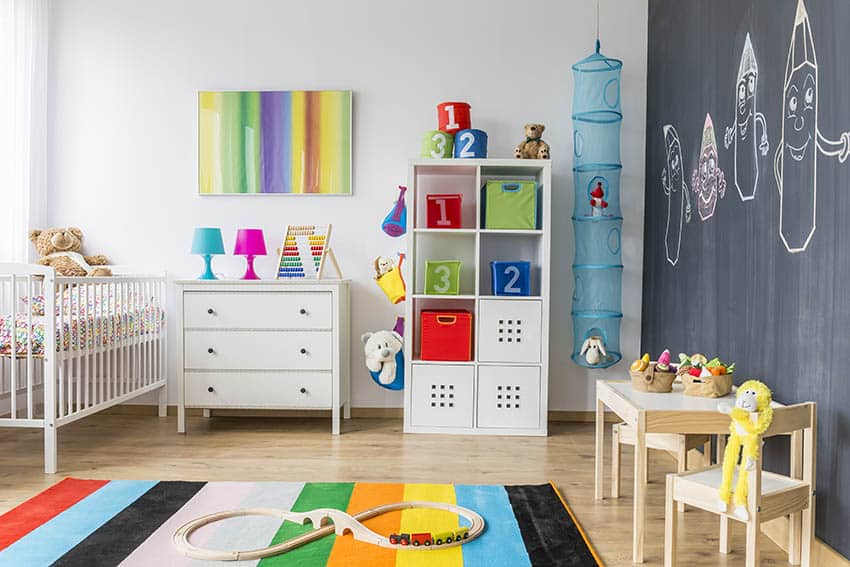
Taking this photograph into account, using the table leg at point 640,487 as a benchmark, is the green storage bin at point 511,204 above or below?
above

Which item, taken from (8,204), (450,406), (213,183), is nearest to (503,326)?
(450,406)

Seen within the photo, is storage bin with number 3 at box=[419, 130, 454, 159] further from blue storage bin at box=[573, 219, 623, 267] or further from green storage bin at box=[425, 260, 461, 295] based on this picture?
blue storage bin at box=[573, 219, 623, 267]

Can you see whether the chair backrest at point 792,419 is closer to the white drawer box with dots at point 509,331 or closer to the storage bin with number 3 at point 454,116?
the white drawer box with dots at point 509,331

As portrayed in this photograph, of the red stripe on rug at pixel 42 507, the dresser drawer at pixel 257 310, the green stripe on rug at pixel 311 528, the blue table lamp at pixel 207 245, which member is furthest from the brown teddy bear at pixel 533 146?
the red stripe on rug at pixel 42 507

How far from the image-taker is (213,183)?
3814 millimetres

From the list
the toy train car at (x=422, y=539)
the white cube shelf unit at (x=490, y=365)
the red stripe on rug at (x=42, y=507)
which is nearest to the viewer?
the toy train car at (x=422, y=539)

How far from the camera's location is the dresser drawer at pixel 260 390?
11.3 ft

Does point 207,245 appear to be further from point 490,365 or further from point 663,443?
point 663,443

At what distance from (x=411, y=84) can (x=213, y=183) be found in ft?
3.95

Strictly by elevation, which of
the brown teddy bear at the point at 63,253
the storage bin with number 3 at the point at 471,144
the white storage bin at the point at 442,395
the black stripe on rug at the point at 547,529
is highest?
the storage bin with number 3 at the point at 471,144

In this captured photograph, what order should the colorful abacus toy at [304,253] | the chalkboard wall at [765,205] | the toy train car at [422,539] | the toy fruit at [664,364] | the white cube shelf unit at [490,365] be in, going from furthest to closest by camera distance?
the colorful abacus toy at [304,253]
the white cube shelf unit at [490,365]
the toy fruit at [664,364]
the toy train car at [422,539]
the chalkboard wall at [765,205]

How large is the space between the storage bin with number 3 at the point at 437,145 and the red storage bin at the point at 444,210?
0.20m

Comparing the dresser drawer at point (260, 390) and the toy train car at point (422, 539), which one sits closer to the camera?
the toy train car at point (422, 539)

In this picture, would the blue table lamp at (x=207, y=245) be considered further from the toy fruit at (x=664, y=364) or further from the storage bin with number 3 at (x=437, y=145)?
the toy fruit at (x=664, y=364)
